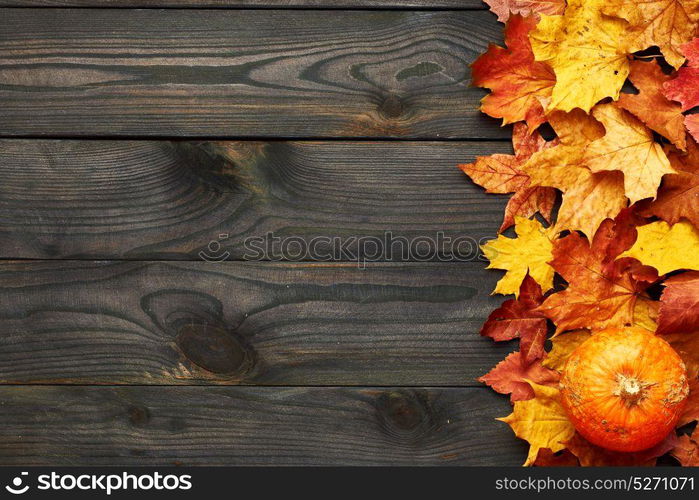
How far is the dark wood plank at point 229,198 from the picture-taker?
1233 millimetres

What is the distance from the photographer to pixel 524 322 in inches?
47.9

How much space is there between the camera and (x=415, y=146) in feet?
4.05

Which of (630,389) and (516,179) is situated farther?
(516,179)

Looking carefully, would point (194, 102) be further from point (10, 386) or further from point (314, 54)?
point (10, 386)

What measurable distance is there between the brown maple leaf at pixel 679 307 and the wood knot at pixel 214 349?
31.6 inches

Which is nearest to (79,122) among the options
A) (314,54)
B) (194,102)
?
(194,102)

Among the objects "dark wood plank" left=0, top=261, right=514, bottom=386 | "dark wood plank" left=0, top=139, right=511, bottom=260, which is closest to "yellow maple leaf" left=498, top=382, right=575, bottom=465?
"dark wood plank" left=0, top=261, right=514, bottom=386

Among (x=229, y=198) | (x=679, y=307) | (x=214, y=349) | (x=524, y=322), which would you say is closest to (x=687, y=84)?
(x=679, y=307)

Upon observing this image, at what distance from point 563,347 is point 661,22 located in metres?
0.64

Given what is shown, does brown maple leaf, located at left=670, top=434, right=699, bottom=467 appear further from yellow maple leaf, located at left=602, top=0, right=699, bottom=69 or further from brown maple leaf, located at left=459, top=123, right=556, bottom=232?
yellow maple leaf, located at left=602, top=0, right=699, bottom=69

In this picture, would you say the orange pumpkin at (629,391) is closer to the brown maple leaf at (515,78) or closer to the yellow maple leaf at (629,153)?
the yellow maple leaf at (629,153)

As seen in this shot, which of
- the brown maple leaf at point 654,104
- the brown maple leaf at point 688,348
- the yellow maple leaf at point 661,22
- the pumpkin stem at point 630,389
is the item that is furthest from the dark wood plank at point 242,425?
the yellow maple leaf at point 661,22

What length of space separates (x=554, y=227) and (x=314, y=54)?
591 mm

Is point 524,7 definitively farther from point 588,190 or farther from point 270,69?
point 270,69
